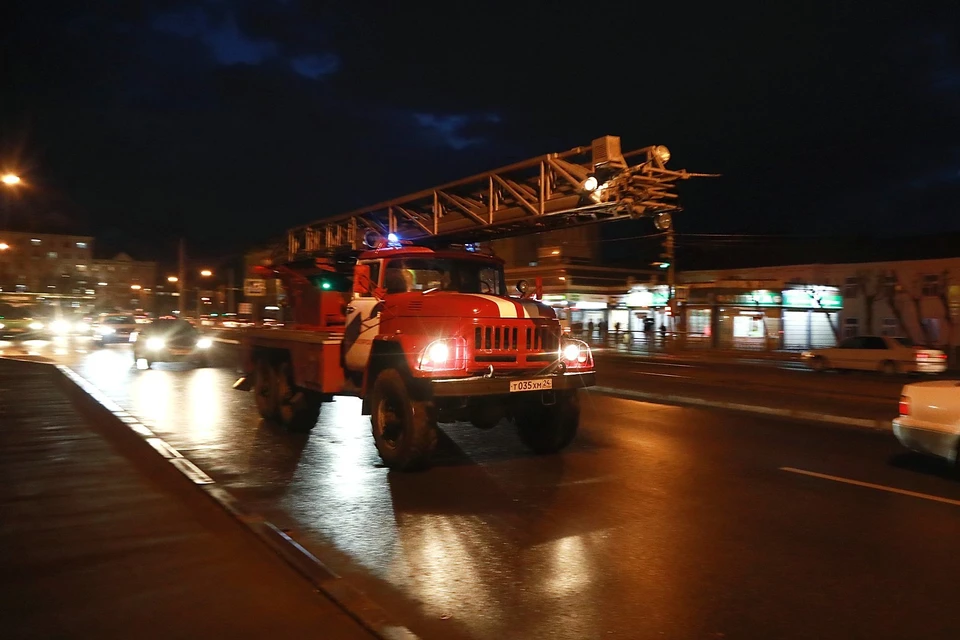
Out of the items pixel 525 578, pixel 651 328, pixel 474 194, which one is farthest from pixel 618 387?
pixel 651 328

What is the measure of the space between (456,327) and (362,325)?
1862mm

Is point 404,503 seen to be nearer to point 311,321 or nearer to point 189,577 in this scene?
point 189,577

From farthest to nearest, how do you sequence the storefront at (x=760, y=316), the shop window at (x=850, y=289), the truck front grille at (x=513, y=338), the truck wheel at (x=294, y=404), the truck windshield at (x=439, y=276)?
the shop window at (x=850, y=289) → the storefront at (x=760, y=316) → the truck wheel at (x=294, y=404) → the truck windshield at (x=439, y=276) → the truck front grille at (x=513, y=338)

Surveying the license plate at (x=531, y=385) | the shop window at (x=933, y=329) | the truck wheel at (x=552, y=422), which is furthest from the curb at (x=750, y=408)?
the shop window at (x=933, y=329)

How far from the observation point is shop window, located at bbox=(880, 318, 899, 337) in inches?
1657

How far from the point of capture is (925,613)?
4625 mm

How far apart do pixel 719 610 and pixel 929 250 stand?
47943mm

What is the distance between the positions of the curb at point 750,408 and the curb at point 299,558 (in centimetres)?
963

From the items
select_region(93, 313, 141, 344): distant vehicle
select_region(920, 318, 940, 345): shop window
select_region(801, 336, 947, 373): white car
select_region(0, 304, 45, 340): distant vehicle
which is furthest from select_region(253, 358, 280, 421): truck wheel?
select_region(0, 304, 45, 340): distant vehicle

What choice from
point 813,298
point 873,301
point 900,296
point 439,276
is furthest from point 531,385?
point 900,296

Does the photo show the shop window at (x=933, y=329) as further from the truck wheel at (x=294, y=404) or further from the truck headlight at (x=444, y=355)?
the truck headlight at (x=444, y=355)

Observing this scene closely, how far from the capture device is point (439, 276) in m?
9.70

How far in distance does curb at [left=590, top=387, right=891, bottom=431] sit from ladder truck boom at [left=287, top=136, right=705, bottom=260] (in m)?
5.27

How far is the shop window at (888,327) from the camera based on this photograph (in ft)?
138
